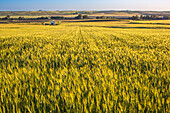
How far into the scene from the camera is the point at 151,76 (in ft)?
11.8

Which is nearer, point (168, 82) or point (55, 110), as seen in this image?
point (55, 110)

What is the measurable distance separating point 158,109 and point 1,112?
8.02ft

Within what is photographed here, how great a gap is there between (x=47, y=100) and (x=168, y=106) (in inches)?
75.5

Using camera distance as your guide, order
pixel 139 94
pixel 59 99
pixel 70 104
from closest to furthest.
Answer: pixel 70 104, pixel 59 99, pixel 139 94

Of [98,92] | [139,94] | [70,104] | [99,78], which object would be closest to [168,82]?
[139,94]

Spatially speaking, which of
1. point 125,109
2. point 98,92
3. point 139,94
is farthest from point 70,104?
point 139,94

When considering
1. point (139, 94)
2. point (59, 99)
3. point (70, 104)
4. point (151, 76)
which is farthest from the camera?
point (151, 76)

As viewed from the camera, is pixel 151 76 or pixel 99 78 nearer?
pixel 99 78

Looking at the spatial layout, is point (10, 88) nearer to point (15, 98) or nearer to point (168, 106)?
point (15, 98)

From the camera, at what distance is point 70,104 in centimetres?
225

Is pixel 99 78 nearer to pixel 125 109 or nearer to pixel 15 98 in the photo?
pixel 125 109

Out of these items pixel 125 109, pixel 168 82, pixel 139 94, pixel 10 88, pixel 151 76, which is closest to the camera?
pixel 125 109

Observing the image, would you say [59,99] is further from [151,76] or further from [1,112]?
[151,76]

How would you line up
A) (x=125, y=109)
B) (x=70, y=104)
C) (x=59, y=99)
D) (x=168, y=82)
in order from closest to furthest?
(x=125, y=109) < (x=70, y=104) < (x=59, y=99) < (x=168, y=82)
